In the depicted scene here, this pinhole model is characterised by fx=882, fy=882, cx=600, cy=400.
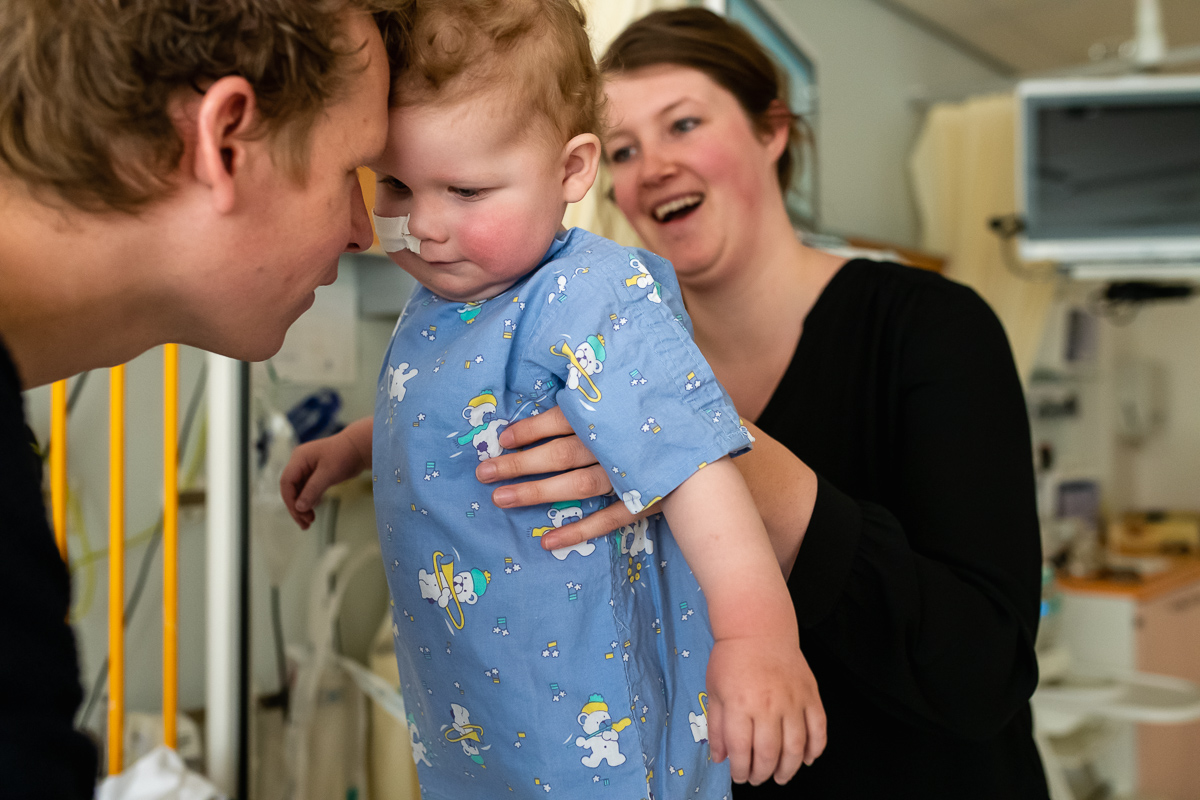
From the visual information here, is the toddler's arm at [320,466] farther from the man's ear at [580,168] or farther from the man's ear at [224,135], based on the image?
the man's ear at [224,135]

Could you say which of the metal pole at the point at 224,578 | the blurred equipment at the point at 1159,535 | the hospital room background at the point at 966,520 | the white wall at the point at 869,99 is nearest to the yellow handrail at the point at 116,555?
the hospital room background at the point at 966,520

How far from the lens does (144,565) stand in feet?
5.24

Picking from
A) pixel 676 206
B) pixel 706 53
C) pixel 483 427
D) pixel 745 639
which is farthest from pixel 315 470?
pixel 706 53

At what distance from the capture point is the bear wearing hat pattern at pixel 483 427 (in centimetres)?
70

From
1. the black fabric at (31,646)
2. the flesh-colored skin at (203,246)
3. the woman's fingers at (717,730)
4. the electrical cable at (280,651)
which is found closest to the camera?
the black fabric at (31,646)

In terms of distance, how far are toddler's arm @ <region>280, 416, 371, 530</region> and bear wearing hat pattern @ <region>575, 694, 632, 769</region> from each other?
1.13 feet

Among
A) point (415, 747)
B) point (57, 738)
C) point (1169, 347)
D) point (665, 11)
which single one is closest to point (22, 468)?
point (57, 738)

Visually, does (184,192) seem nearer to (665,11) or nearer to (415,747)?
(415,747)

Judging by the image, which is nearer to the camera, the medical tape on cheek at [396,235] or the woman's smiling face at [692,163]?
the medical tape on cheek at [396,235]

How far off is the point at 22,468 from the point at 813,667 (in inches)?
32.2

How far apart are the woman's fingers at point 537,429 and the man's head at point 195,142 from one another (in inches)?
7.7

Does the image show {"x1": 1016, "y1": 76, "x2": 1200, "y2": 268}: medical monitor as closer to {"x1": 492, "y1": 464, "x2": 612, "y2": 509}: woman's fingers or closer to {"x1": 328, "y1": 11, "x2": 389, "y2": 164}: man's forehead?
{"x1": 492, "y1": 464, "x2": 612, "y2": 509}: woman's fingers

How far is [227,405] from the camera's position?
1.38m

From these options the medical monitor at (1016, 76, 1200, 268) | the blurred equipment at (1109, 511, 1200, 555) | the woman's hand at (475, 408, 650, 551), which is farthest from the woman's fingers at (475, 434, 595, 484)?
the blurred equipment at (1109, 511, 1200, 555)
